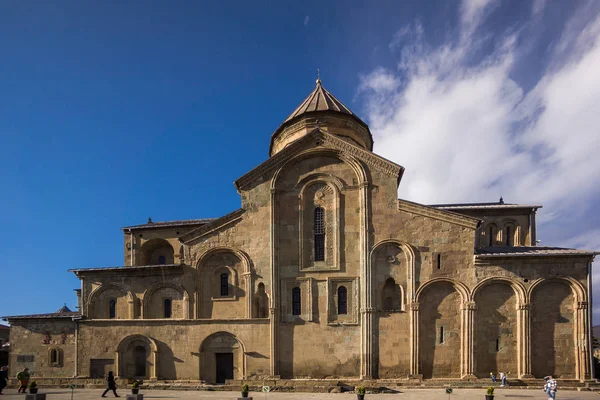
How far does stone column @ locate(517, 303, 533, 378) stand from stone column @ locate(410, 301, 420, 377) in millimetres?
4716

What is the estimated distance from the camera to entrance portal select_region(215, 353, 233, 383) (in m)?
20.0

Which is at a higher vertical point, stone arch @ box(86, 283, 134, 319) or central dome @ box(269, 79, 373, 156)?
central dome @ box(269, 79, 373, 156)

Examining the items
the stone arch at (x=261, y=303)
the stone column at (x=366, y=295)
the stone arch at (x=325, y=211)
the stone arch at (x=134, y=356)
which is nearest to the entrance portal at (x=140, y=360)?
the stone arch at (x=134, y=356)

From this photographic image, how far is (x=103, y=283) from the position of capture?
70.7ft

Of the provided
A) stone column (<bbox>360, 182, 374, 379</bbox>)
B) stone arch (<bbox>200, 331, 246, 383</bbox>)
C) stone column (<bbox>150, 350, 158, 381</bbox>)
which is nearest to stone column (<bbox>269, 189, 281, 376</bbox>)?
stone arch (<bbox>200, 331, 246, 383</bbox>)

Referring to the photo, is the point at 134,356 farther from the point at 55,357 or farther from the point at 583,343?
the point at 583,343

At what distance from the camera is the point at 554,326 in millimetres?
18359

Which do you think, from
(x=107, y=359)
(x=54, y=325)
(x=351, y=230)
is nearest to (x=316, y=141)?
(x=351, y=230)

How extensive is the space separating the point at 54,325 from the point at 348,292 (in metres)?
16.5

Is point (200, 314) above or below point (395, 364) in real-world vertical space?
above

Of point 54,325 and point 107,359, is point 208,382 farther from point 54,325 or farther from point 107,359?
point 54,325

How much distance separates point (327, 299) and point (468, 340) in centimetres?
700

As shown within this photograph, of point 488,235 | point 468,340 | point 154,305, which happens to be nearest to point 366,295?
point 468,340

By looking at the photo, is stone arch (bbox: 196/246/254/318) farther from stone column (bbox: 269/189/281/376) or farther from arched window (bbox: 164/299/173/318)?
arched window (bbox: 164/299/173/318)
